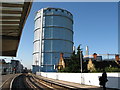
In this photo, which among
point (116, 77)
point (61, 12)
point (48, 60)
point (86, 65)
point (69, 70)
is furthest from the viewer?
point (61, 12)

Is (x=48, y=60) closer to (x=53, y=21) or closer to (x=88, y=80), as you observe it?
(x=53, y=21)

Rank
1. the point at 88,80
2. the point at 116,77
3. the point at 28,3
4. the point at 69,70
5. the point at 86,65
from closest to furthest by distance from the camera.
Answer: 1. the point at 28,3
2. the point at 116,77
3. the point at 88,80
4. the point at 69,70
5. the point at 86,65

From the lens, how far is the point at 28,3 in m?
8.16

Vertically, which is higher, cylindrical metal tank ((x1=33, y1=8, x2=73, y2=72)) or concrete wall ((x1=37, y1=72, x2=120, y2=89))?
cylindrical metal tank ((x1=33, y1=8, x2=73, y2=72))

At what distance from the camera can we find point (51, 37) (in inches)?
4847

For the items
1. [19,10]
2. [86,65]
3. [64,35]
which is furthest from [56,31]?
[19,10]

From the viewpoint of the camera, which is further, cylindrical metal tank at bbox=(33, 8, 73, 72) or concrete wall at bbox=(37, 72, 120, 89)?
cylindrical metal tank at bbox=(33, 8, 73, 72)

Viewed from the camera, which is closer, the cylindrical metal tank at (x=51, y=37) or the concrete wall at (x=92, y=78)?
the concrete wall at (x=92, y=78)

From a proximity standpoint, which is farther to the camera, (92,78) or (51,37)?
(51,37)

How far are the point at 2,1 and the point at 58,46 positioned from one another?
114 meters

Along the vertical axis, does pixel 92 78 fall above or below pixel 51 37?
below

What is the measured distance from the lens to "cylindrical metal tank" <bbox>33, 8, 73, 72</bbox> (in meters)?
122

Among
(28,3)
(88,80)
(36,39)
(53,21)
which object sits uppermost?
(53,21)

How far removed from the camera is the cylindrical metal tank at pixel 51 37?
121500 millimetres
